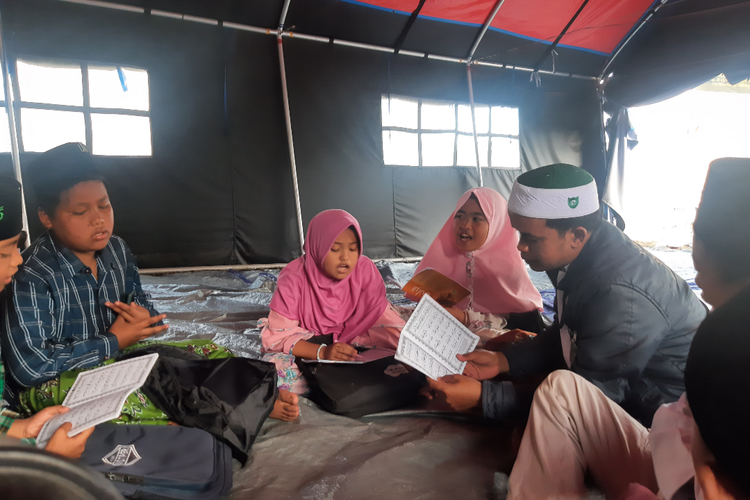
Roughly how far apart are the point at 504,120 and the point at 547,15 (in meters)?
1.16

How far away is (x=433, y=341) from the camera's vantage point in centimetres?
125

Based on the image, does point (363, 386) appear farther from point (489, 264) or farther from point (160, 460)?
point (489, 264)

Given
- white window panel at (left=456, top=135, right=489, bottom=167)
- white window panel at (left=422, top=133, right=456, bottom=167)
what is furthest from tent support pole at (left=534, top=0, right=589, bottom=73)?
white window panel at (left=422, top=133, right=456, bottom=167)

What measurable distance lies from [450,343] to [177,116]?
3315mm

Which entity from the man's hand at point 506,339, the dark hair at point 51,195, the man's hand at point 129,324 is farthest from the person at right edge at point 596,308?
the dark hair at point 51,195

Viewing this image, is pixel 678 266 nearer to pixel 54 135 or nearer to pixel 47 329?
pixel 47 329

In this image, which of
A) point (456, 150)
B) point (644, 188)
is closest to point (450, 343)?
point (456, 150)

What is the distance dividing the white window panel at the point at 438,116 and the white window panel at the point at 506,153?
636mm

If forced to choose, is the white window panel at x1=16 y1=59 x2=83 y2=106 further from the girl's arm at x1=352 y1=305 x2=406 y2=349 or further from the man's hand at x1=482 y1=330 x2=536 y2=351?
the man's hand at x1=482 y1=330 x2=536 y2=351

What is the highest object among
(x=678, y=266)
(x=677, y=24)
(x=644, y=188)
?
(x=677, y=24)

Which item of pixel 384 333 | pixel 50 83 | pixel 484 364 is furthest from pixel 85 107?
pixel 484 364

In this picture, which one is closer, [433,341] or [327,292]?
[433,341]

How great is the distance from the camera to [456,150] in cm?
482

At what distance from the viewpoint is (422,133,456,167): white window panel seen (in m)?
4.66
